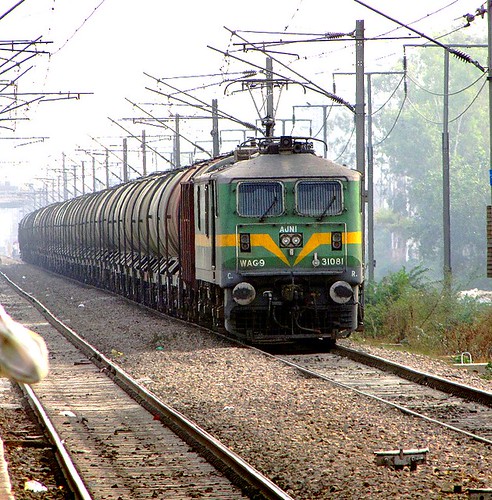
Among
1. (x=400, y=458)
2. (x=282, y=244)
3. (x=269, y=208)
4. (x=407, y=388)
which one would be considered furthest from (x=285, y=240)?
(x=400, y=458)

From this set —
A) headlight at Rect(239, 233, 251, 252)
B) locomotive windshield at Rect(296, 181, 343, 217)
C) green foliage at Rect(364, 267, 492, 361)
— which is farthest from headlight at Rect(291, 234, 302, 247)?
green foliage at Rect(364, 267, 492, 361)

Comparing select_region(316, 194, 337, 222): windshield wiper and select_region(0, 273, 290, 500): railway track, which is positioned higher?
select_region(316, 194, 337, 222): windshield wiper

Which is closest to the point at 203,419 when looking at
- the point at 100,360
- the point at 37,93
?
the point at 100,360

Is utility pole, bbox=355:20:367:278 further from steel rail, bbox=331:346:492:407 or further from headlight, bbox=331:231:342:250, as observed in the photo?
steel rail, bbox=331:346:492:407

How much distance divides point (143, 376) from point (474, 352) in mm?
6111

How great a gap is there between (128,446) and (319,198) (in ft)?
27.9

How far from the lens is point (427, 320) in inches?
851

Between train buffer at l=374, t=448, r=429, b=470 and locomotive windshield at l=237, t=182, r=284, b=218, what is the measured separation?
9.28 meters

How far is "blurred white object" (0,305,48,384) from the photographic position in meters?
2.77

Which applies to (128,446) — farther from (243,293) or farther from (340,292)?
(340,292)

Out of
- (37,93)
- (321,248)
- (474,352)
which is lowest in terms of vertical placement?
(474,352)

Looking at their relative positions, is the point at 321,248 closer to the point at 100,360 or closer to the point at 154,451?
the point at 100,360

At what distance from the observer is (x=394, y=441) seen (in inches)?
361

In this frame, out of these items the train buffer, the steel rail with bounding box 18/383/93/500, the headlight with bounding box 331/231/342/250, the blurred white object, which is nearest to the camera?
the blurred white object
